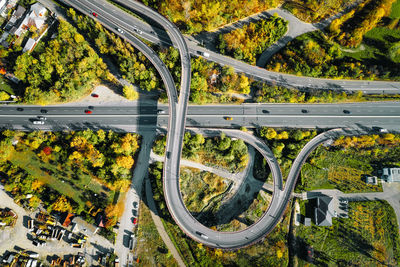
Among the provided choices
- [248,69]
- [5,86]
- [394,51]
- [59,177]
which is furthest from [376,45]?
[5,86]

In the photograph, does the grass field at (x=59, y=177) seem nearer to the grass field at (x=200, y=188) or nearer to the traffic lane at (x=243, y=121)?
the traffic lane at (x=243, y=121)

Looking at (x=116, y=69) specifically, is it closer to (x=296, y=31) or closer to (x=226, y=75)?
(x=226, y=75)

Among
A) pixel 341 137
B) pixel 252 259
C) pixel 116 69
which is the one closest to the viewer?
pixel 252 259

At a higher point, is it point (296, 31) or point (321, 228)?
point (296, 31)

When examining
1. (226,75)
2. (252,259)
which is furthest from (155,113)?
(252,259)

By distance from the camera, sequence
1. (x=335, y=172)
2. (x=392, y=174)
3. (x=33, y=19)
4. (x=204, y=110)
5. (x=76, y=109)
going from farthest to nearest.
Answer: (x=33, y=19), (x=204, y=110), (x=76, y=109), (x=335, y=172), (x=392, y=174)

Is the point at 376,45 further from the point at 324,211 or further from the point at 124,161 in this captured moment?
the point at 124,161
